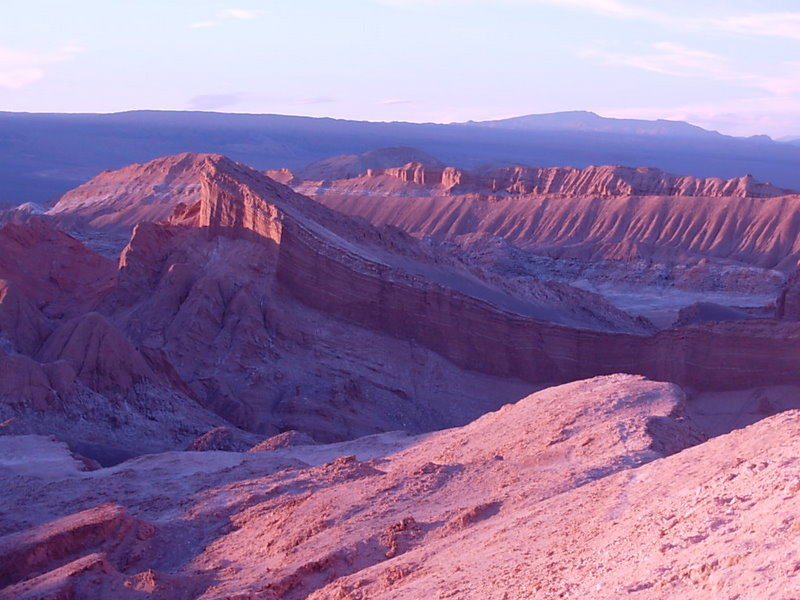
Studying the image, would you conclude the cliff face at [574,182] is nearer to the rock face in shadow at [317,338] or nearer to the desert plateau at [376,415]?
the desert plateau at [376,415]

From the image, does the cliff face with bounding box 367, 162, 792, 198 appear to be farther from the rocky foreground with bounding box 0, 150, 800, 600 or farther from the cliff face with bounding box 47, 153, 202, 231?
the rocky foreground with bounding box 0, 150, 800, 600

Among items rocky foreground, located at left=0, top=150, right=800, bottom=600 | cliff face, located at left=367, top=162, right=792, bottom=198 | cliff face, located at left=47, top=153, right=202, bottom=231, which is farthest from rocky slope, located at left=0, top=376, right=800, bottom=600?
cliff face, located at left=367, top=162, right=792, bottom=198

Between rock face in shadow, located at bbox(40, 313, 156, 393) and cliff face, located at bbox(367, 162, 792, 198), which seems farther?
cliff face, located at bbox(367, 162, 792, 198)

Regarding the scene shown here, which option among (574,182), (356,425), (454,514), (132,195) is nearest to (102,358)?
(356,425)

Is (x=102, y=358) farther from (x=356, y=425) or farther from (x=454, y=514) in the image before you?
(x=454, y=514)

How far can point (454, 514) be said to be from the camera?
1098 centimetres

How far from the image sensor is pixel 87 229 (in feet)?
223

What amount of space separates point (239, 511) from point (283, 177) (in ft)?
219

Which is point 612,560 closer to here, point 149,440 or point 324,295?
point 149,440

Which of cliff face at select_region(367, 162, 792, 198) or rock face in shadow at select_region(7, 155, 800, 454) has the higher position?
cliff face at select_region(367, 162, 792, 198)

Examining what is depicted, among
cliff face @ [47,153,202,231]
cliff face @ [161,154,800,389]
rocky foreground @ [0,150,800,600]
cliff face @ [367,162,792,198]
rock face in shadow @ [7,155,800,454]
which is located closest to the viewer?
rocky foreground @ [0,150,800,600]

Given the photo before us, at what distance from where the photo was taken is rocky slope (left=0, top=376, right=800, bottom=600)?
23.3 ft

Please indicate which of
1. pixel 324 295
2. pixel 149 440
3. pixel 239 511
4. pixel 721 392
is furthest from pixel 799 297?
pixel 239 511

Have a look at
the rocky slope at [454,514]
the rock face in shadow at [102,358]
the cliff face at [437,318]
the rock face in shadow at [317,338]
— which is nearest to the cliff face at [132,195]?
the rock face in shadow at [317,338]
